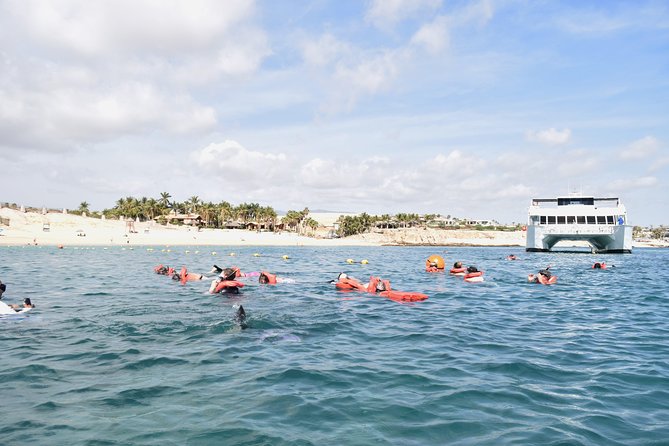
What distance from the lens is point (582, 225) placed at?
2362 inches

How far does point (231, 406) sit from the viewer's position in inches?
280

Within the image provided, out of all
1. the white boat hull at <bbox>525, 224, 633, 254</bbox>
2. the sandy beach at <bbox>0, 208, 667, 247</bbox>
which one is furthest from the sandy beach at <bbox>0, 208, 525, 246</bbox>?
the white boat hull at <bbox>525, 224, 633, 254</bbox>

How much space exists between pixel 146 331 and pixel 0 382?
437cm

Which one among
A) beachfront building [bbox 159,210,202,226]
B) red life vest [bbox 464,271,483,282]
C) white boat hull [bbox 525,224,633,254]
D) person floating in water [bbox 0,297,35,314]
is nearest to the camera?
person floating in water [bbox 0,297,35,314]

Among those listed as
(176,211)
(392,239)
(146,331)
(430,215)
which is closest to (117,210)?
(176,211)

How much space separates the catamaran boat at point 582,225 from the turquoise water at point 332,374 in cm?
4708

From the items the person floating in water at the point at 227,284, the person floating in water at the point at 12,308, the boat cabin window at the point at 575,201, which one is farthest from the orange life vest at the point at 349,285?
the boat cabin window at the point at 575,201

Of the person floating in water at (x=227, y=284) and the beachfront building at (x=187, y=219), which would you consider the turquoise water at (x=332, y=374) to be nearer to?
the person floating in water at (x=227, y=284)

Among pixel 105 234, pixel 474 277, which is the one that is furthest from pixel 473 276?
pixel 105 234

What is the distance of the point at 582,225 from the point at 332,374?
60489 mm

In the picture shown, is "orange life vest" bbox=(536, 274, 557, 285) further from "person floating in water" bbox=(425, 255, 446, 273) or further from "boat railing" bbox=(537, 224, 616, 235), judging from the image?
"boat railing" bbox=(537, 224, 616, 235)

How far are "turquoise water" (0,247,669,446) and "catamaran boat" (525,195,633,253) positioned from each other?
47.1 m

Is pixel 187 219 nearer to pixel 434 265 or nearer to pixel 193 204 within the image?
pixel 193 204

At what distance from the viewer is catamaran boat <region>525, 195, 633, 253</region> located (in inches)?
2356
